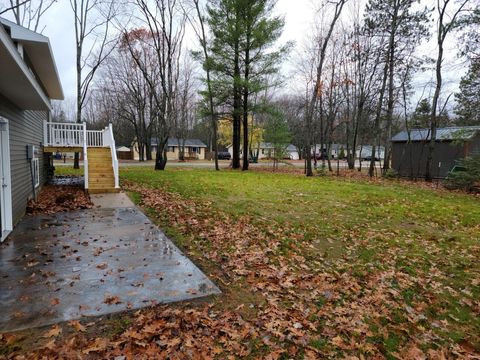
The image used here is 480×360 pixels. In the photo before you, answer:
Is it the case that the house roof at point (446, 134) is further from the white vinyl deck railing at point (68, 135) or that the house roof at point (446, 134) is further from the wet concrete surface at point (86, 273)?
the white vinyl deck railing at point (68, 135)

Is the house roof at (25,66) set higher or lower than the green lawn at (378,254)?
higher

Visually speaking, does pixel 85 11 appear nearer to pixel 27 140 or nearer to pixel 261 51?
pixel 261 51

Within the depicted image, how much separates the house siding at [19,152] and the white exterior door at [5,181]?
374 millimetres

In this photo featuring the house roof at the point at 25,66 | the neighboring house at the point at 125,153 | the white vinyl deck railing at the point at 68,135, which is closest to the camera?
the house roof at the point at 25,66

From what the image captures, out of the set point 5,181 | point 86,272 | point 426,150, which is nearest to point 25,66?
point 5,181

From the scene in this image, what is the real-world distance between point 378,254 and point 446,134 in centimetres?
1589

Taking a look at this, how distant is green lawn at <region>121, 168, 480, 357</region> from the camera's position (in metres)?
3.12

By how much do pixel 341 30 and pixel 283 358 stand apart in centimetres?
2561

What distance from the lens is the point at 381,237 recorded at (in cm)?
608

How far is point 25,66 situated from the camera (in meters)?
4.91

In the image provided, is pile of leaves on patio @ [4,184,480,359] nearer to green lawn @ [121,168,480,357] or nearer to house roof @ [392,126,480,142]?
green lawn @ [121,168,480,357]

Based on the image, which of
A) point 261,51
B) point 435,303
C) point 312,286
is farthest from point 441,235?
point 261,51

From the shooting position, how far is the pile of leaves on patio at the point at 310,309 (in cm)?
276

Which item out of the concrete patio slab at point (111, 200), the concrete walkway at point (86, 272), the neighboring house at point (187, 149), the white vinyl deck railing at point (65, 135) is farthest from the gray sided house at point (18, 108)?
the neighboring house at point (187, 149)
